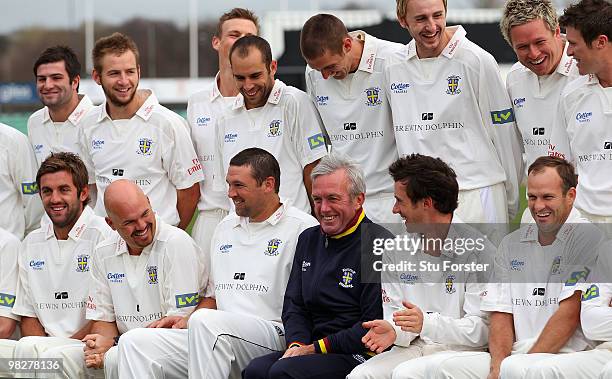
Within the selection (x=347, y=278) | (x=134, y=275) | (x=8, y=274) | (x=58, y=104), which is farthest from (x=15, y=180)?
(x=347, y=278)

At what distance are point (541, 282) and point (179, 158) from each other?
3.09 meters

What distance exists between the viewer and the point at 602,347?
224 inches

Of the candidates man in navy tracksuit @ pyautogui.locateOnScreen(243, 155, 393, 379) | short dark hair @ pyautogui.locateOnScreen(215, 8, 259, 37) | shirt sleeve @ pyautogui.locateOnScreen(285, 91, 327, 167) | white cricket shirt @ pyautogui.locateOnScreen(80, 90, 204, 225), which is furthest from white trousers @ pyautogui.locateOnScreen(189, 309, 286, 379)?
short dark hair @ pyautogui.locateOnScreen(215, 8, 259, 37)

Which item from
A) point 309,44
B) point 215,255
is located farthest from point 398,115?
point 215,255

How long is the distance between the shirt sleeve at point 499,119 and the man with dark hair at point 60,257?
281 cm

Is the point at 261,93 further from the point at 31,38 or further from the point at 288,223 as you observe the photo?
the point at 31,38

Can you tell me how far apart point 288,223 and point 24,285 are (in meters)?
2.11

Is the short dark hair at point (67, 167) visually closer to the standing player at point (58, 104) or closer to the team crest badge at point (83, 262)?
the team crest badge at point (83, 262)

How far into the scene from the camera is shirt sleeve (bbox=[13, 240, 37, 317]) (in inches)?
310

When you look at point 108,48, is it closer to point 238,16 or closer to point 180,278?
point 238,16

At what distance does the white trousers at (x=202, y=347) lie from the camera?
6.60 metres

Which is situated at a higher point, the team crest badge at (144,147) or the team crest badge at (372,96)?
the team crest badge at (372,96)

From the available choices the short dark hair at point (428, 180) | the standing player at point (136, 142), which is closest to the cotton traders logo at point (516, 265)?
the short dark hair at point (428, 180)

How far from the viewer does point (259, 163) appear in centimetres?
706
